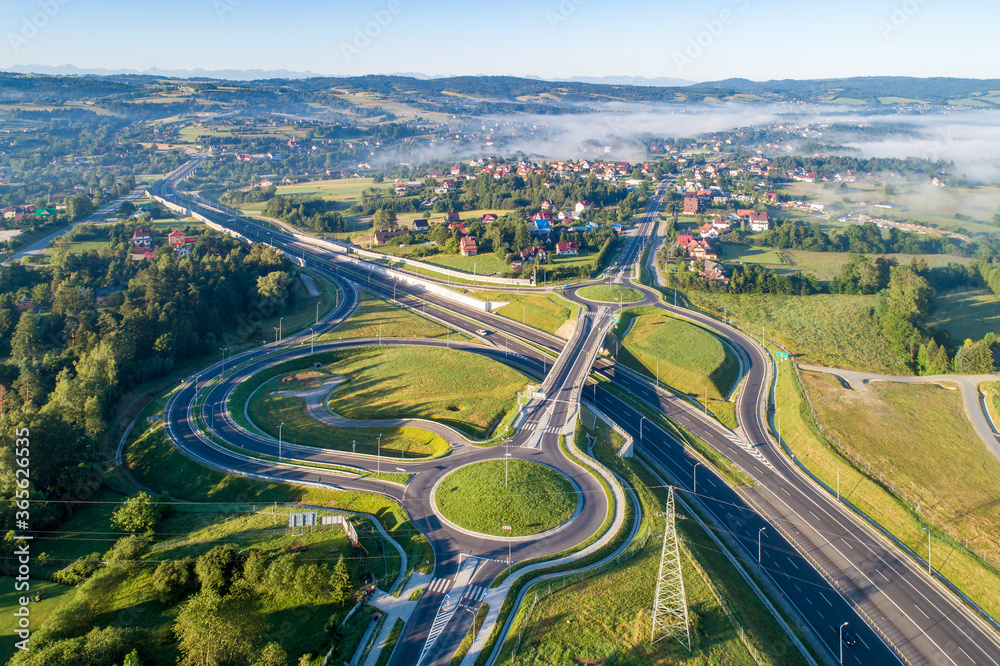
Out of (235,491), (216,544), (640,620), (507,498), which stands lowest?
(235,491)

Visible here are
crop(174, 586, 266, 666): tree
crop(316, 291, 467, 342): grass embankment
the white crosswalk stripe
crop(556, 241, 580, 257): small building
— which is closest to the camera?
crop(174, 586, 266, 666): tree

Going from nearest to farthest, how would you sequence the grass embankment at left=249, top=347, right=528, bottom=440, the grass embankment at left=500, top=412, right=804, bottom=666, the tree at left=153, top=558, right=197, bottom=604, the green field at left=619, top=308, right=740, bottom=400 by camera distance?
the grass embankment at left=500, top=412, right=804, bottom=666, the tree at left=153, top=558, right=197, bottom=604, the grass embankment at left=249, top=347, right=528, bottom=440, the green field at left=619, top=308, right=740, bottom=400

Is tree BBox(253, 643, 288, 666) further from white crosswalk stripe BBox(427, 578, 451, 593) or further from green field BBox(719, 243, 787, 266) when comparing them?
green field BBox(719, 243, 787, 266)

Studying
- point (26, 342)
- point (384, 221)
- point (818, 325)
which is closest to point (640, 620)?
point (818, 325)

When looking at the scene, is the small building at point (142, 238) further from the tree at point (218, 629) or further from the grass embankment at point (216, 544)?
the tree at point (218, 629)

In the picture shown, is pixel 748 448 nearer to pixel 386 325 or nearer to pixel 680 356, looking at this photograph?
pixel 680 356

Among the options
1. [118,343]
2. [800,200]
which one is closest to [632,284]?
[118,343]

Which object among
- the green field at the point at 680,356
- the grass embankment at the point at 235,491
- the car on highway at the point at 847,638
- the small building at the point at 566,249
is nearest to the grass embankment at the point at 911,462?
the green field at the point at 680,356

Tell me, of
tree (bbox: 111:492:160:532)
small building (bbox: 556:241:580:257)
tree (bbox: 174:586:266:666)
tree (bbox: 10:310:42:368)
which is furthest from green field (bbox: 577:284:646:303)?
tree (bbox: 10:310:42:368)
